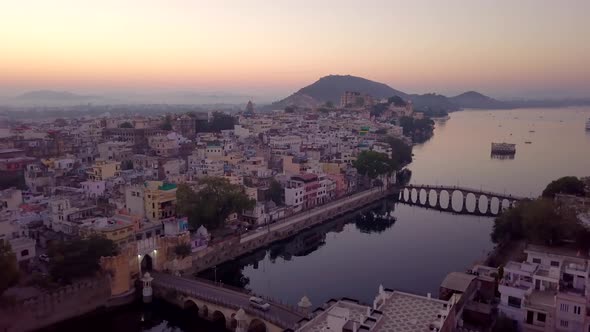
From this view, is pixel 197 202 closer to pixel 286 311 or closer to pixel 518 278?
pixel 286 311

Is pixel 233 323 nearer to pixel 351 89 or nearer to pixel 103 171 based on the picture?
pixel 103 171

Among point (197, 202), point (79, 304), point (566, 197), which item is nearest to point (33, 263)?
point (79, 304)

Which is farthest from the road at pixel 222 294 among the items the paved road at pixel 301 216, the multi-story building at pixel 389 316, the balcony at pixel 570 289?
the balcony at pixel 570 289

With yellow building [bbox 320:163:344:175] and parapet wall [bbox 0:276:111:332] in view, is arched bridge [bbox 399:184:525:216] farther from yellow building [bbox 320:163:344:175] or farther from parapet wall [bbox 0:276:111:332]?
parapet wall [bbox 0:276:111:332]

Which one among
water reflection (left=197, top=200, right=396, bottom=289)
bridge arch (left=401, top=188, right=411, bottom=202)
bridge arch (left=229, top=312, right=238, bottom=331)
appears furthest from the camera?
bridge arch (left=401, top=188, right=411, bottom=202)

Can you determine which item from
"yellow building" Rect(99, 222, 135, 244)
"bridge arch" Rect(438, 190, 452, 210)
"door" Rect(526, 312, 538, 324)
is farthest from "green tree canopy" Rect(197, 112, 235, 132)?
"door" Rect(526, 312, 538, 324)

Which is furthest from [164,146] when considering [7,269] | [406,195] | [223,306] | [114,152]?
[223,306]
